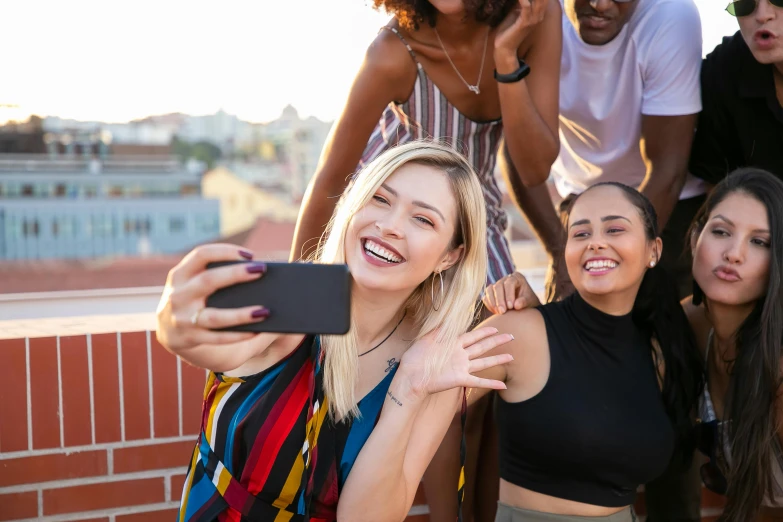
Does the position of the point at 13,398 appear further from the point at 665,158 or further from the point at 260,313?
the point at 665,158

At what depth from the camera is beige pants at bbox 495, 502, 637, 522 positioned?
213cm

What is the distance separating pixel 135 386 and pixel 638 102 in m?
1.75

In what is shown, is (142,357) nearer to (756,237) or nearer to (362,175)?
(362,175)

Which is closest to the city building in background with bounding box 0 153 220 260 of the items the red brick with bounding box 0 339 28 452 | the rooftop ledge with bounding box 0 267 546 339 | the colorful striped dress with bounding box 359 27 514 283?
the rooftop ledge with bounding box 0 267 546 339

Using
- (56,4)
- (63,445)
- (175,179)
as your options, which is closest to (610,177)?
(63,445)

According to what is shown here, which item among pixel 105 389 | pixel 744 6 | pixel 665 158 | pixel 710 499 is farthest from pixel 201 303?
pixel 710 499

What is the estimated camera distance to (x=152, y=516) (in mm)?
2354

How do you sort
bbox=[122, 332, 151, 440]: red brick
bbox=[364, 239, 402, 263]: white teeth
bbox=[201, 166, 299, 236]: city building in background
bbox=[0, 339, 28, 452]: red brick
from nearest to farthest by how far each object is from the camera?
bbox=[364, 239, 402, 263]: white teeth < bbox=[0, 339, 28, 452]: red brick < bbox=[122, 332, 151, 440]: red brick < bbox=[201, 166, 299, 236]: city building in background

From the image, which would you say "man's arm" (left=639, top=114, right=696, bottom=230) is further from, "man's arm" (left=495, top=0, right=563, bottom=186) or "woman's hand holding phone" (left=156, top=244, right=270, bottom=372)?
"woman's hand holding phone" (left=156, top=244, right=270, bottom=372)

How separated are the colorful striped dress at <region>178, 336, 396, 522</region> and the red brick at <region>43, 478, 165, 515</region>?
0.63 m

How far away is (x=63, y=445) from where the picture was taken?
2.29 m

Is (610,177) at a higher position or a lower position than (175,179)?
higher

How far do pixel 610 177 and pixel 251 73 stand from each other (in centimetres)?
5043

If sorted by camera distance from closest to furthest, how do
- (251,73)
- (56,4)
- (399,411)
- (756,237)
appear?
(399,411)
(756,237)
(251,73)
(56,4)
